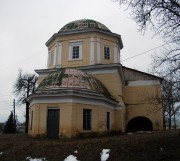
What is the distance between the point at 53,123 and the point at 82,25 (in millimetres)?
11065

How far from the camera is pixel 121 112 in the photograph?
70.2ft

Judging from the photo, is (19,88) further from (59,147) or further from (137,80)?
(59,147)

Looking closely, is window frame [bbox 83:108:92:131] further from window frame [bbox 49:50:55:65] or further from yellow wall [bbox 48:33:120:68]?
window frame [bbox 49:50:55:65]

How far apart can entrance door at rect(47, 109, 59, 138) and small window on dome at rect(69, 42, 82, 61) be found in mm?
7337

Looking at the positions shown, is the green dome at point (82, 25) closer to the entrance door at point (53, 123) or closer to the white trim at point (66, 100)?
the white trim at point (66, 100)

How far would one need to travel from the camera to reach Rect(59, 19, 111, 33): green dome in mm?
23969

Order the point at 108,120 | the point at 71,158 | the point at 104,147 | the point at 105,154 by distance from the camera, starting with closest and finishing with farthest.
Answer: the point at 105,154 → the point at 71,158 → the point at 104,147 → the point at 108,120

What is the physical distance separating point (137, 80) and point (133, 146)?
14981 mm

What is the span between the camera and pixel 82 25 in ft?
80.1

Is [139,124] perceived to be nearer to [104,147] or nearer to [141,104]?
[141,104]

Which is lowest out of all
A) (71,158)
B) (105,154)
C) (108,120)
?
(71,158)

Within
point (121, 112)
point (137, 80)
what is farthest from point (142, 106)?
point (121, 112)

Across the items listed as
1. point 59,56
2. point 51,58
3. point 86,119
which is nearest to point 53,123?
point 86,119

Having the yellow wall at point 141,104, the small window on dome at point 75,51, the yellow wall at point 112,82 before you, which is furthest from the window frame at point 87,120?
the yellow wall at point 141,104
